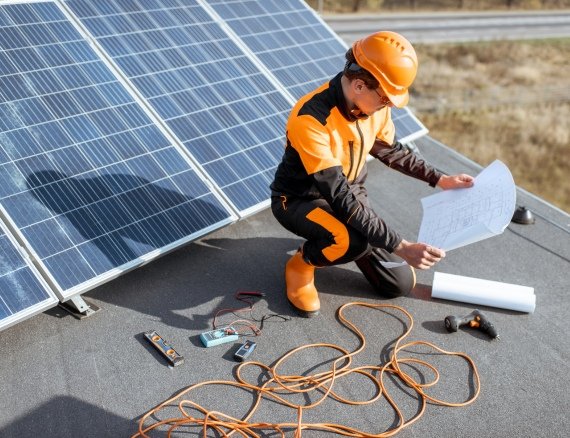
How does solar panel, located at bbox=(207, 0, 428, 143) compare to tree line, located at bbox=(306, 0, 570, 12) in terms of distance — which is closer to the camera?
solar panel, located at bbox=(207, 0, 428, 143)

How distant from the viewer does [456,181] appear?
14.1 ft

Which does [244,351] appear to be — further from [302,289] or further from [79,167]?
[79,167]

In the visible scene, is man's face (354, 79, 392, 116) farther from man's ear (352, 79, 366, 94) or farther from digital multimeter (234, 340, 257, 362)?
digital multimeter (234, 340, 257, 362)

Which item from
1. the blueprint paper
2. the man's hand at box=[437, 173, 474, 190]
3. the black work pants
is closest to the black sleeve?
the black work pants

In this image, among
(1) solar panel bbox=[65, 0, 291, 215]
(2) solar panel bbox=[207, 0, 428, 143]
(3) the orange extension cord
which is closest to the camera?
(3) the orange extension cord

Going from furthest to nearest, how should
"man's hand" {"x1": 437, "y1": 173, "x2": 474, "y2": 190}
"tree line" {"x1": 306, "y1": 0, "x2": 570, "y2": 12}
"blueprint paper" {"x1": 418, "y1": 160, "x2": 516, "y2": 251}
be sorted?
"tree line" {"x1": 306, "y1": 0, "x2": 570, "y2": 12}
"man's hand" {"x1": 437, "y1": 173, "x2": 474, "y2": 190}
"blueprint paper" {"x1": 418, "y1": 160, "x2": 516, "y2": 251}

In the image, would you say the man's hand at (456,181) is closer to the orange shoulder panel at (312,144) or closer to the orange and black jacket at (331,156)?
the orange and black jacket at (331,156)

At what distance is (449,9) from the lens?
36656mm

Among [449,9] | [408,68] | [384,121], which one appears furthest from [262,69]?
[449,9]

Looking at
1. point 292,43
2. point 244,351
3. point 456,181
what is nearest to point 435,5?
point 292,43

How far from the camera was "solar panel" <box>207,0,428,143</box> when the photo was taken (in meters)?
6.07

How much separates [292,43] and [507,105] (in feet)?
48.8

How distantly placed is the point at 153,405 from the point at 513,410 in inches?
80.0

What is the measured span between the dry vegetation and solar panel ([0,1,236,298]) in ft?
32.0
